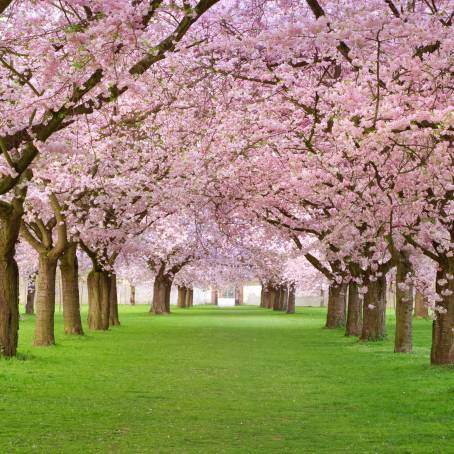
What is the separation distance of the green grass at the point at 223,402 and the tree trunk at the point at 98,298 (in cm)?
1145

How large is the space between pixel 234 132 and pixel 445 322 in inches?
268

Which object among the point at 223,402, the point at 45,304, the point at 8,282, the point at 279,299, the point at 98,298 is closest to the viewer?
the point at 223,402

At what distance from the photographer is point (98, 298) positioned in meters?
40.8

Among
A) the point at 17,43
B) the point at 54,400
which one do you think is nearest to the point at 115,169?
the point at 54,400

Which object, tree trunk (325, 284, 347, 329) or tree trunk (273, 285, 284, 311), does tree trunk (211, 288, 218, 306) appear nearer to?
tree trunk (273, 285, 284, 311)

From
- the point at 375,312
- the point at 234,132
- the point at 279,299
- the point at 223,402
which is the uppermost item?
the point at 234,132

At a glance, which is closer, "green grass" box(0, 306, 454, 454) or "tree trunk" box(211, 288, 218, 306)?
"green grass" box(0, 306, 454, 454)

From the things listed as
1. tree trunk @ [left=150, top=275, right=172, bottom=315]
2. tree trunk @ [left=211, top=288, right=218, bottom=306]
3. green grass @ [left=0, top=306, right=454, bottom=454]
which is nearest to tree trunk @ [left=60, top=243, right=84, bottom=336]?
green grass @ [left=0, top=306, right=454, bottom=454]

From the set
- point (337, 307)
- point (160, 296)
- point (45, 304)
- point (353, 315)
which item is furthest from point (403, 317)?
point (160, 296)

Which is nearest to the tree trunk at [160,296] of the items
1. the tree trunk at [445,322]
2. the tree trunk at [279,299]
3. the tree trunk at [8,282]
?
the tree trunk at [279,299]

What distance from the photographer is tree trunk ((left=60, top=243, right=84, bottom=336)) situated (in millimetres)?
34406

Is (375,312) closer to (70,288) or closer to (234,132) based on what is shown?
(70,288)

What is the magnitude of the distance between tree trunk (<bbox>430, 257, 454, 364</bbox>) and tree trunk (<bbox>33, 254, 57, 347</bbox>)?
13035mm

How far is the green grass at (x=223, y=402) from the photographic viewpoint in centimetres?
1165
